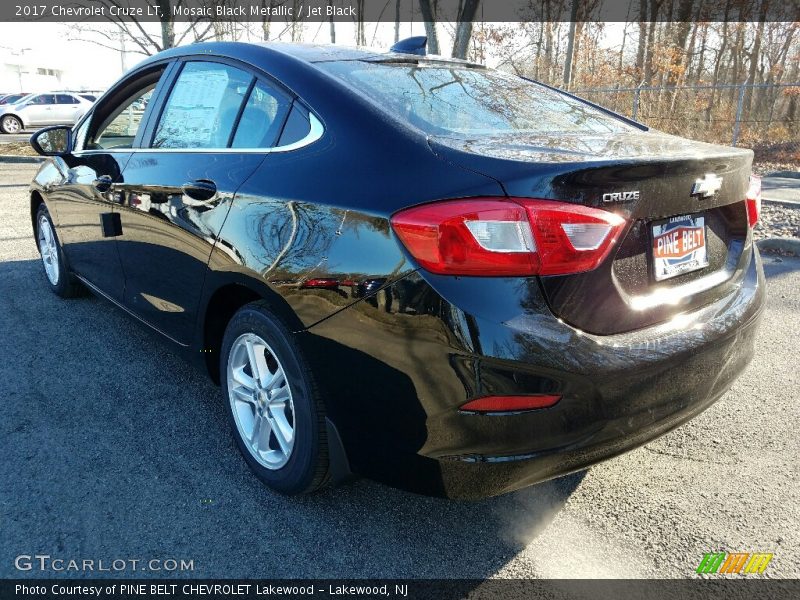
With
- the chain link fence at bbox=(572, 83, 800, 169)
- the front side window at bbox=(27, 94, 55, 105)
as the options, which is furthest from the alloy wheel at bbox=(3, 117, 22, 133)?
the chain link fence at bbox=(572, 83, 800, 169)

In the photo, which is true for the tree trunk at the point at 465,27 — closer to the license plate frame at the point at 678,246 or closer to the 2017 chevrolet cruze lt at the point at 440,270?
the 2017 chevrolet cruze lt at the point at 440,270

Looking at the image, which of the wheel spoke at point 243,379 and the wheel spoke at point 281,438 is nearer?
the wheel spoke at point 281,438

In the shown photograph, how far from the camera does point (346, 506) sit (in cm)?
241

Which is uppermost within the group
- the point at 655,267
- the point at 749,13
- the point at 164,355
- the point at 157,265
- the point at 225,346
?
the point at 749,13

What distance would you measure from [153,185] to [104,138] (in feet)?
4.55

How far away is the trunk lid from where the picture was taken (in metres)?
1.78

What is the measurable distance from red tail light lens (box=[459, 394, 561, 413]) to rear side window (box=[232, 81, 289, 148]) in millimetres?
1320

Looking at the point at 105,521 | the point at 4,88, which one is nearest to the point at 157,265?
the point at 105,521

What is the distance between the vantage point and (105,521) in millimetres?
2275

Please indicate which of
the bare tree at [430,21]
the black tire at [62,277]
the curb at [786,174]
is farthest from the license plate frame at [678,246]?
the curb at [786,174]

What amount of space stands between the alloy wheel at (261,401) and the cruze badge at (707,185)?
155 cm

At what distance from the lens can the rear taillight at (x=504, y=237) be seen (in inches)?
68.3

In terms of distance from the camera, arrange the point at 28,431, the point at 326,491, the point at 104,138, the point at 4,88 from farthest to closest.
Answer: the point at 4,88, the point at 104,138, the point at 28,431, the point at 326,491

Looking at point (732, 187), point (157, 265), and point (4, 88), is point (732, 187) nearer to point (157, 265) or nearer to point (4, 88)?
point (157, 265)
